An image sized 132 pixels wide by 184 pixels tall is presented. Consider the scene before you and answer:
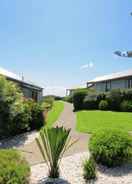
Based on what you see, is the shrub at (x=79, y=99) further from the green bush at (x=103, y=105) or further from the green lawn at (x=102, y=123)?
the green lawn at (x=102, y=123)

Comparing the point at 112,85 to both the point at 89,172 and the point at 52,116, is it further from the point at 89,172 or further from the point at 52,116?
the point at 89,172

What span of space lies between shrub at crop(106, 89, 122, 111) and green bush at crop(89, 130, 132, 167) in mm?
20103

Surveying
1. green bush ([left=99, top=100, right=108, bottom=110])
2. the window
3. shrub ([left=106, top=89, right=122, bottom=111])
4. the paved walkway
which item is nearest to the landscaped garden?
the paved walkway

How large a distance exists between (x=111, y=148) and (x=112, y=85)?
3080 centimetres

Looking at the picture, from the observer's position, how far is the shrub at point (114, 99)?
27.4 meters

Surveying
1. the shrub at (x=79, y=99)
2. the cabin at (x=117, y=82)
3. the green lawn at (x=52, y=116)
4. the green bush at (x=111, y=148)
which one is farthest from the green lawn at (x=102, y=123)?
the cabin at (x=117, y=82)

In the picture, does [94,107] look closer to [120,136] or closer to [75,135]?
[75,135]

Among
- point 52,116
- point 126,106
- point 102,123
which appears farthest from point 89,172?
point 126,106

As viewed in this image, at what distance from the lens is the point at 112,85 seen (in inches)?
1468

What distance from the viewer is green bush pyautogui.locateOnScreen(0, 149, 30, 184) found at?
4.91m

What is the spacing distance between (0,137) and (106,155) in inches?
266

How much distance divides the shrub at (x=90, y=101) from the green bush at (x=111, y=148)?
20904mm

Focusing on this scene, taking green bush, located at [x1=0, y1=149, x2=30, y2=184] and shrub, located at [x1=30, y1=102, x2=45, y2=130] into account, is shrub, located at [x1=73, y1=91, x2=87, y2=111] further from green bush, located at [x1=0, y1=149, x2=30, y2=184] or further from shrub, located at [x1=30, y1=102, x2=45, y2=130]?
green bush, located at [x1=0, y1=149, x2=30, y2=184]

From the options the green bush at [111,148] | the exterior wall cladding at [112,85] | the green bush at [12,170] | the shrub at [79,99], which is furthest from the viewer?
the exterior wall cladding at [112,85]
